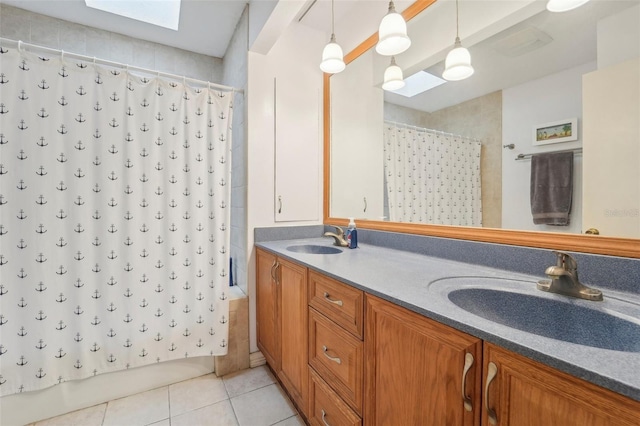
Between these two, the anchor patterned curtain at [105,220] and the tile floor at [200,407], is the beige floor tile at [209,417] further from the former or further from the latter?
the anchor patterned curtain at [105,220]

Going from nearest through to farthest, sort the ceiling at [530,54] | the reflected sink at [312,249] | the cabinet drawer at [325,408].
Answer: the ceiling at [530,54], the cabinet drawer at [325,408], the reflected sink at [312,249]

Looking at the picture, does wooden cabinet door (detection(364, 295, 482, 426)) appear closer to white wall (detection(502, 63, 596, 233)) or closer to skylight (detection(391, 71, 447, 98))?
white wall (detection(502, 63, 596, 233))

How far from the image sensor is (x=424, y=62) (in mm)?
1515

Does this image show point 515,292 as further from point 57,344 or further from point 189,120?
point 57,344

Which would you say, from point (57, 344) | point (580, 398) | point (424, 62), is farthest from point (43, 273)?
point (424, 62)

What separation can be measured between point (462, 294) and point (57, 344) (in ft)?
6.65

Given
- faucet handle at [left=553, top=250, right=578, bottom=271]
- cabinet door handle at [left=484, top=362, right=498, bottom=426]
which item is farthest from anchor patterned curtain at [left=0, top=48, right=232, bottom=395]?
faucet handle at [left=553, top=250, right=578, bottom=271]

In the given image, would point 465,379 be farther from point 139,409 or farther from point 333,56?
point 139,409

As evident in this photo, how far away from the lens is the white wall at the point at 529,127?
97 cm

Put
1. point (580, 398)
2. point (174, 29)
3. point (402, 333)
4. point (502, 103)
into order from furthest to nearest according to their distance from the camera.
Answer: point (174, 29), point (502, 103), point (402, 333), point (580, 398)

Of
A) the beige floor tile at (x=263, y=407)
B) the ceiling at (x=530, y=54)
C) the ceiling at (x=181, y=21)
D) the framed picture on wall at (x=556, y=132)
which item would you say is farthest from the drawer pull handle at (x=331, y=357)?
the ceiling at (x=181, y=21)

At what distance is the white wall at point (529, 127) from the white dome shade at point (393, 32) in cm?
50

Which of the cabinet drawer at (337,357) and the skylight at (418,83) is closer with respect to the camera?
the cabinet drawer at (337,357)

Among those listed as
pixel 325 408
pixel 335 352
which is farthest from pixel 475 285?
pixel 325 408
